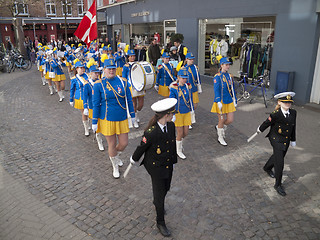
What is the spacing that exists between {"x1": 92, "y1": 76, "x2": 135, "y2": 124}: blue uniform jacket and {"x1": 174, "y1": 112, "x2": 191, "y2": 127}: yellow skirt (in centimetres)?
124

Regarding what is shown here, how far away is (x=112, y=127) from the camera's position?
5543 mm

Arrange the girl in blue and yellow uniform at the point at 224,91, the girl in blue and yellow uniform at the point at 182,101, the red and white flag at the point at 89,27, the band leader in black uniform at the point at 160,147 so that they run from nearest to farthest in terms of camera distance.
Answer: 1. the band leader in black uniform at the point at 160,147
2. the girl in blue and yellow uniform at the point at 182,101
3. the girl in blue and yellow uniform at the point at 224,91
4. the red and white flag at the point at 89,27

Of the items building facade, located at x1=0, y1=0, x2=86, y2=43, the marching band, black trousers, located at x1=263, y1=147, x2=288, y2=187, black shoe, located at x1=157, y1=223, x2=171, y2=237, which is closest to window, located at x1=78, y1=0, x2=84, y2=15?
building facade, located at x1=0, y1=0, x2=86, y2=43

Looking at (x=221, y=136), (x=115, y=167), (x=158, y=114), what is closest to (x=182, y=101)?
(x=221, y=136)

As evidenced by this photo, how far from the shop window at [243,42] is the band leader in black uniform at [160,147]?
8.49 metres

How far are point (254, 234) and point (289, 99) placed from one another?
7.46 ft

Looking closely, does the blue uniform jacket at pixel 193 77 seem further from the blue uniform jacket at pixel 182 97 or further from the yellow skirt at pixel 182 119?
the yellow skirt at pixel 182 119

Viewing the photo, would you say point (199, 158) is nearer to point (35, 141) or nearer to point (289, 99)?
point (289, 99)

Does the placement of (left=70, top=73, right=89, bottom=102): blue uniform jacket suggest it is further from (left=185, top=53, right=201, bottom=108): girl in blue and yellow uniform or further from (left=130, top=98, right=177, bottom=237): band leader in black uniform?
(left=130, top=98, right=177, bottom=237): band leader in black uniform

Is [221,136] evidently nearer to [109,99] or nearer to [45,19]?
[109,99]

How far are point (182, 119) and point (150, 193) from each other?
6.02 feet

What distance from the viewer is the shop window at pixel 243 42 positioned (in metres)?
11.7

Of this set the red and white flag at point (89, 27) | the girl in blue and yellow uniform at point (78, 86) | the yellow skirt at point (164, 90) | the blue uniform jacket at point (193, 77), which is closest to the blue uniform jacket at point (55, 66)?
the red and white flag at point (89, 27)

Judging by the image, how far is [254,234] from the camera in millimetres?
4168
